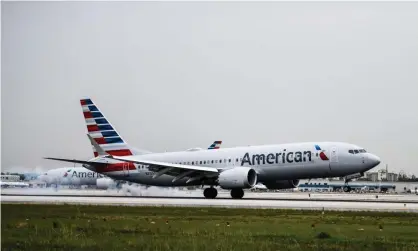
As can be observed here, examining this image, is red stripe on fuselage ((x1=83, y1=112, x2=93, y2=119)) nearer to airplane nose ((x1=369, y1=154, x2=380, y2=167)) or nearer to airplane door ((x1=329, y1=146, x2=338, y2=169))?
airplane door ((x1=329, y1=146, x2=338, y2=169))

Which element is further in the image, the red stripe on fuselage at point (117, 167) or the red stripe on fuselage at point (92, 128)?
the red stripe on fuselage at point (92, 128)

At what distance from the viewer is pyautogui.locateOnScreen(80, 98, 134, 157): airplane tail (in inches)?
2894

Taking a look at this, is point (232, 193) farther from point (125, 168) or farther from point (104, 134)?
point (104, 134)

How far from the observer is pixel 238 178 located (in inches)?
2311

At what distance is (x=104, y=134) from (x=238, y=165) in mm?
18467

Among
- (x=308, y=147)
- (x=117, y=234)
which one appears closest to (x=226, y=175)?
(x=308, y=147)

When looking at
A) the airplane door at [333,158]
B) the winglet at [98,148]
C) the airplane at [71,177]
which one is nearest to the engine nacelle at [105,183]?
the airplane at [71,177]

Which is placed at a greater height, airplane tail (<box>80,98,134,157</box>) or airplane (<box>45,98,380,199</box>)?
airplane tail (<box>80,98,134,157</box>)

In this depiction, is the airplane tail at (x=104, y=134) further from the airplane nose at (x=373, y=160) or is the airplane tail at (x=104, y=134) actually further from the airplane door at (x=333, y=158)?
the airplane nose at (x=373, y=160)

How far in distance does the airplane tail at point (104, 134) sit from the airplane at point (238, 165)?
106 millimetres

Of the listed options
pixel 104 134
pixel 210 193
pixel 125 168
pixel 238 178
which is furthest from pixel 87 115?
pixel 238 178

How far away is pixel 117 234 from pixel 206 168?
40.3 meters

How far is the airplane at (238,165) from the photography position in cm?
5794

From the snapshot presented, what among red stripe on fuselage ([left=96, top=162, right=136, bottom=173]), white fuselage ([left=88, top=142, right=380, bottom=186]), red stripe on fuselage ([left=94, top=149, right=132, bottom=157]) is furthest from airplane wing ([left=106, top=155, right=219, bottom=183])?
red stripe on fuselage ([left=94, top=149, right=132, bottom=157])
